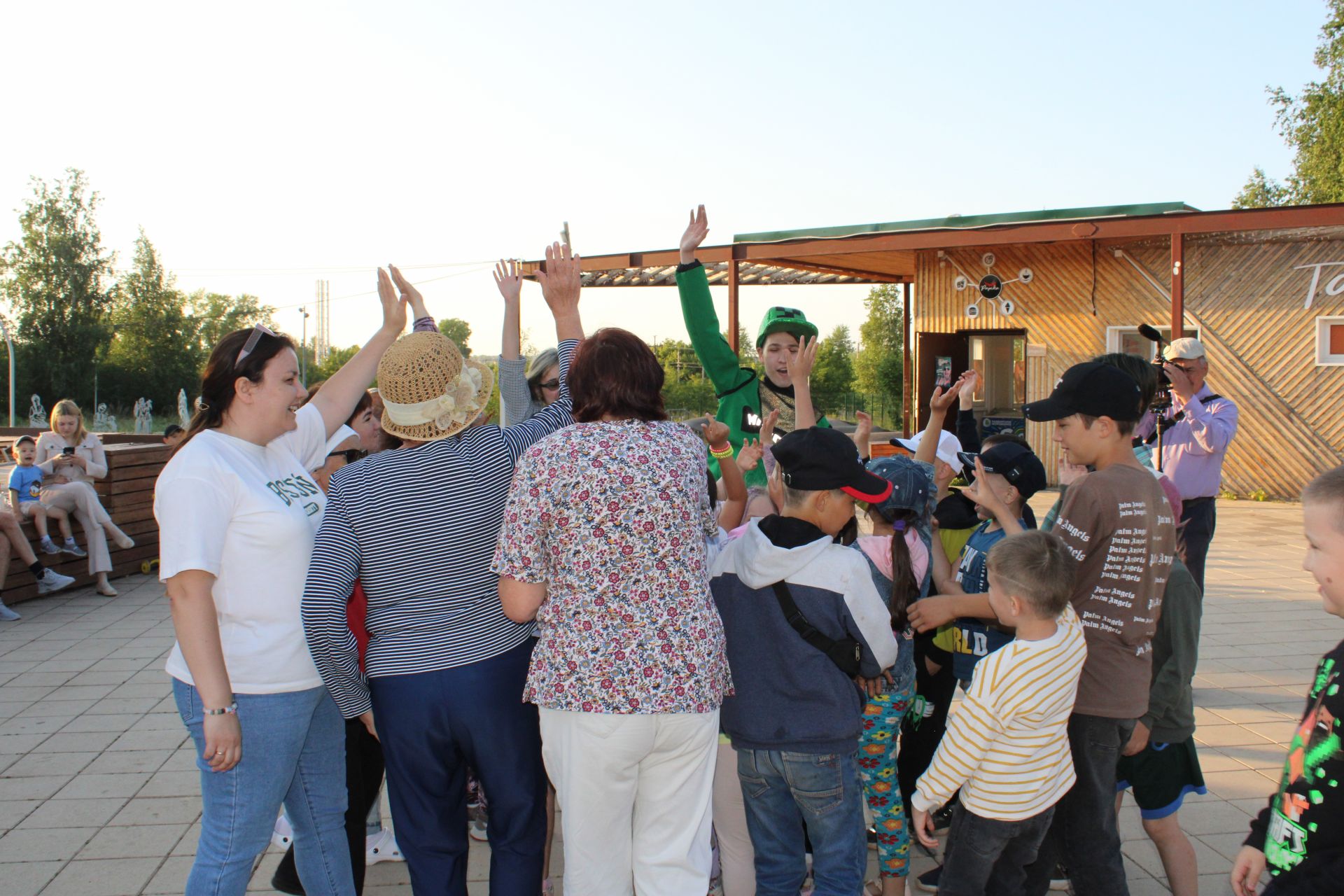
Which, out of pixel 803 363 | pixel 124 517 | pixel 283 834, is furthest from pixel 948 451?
pixel 124 517

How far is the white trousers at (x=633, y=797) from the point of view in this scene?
237cm

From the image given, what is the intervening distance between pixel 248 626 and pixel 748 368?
204 centimetres

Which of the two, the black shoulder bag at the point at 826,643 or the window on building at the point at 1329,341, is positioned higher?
the window on building at the point at 1329,341

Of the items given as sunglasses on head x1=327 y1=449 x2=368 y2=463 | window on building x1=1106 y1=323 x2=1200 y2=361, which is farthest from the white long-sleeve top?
window on building x1=1106 y1=323 x2=1200 y2=361

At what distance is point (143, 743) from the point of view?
4.96 m

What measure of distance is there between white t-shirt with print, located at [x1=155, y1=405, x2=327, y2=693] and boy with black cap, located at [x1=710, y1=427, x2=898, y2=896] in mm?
1210

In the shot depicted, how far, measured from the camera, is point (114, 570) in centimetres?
950

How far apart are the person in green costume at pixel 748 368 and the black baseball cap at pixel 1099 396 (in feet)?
2.73

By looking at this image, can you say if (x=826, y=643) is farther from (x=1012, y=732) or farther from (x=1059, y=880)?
(x=1059, y=880)

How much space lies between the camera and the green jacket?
357cm

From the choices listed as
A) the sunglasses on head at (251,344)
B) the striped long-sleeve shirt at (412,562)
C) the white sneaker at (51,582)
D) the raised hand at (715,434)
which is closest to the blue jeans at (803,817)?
the striped long-sleeve shirt at (412,562)

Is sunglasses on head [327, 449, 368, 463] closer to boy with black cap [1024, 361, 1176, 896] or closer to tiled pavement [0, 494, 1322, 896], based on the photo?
tiled pavement [0, 494, 1322, 896]

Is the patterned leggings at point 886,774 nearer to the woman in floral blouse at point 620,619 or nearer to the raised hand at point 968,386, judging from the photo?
the woman in floral blouse at point 620,619

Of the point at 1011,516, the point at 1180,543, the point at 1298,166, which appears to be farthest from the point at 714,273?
the point at 1298,166
